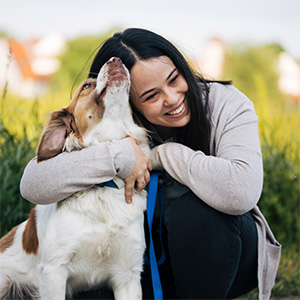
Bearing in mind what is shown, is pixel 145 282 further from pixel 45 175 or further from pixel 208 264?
pixel 45 175

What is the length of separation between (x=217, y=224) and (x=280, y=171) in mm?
1737

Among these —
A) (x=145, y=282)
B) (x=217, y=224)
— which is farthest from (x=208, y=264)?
(x=145, y=282)

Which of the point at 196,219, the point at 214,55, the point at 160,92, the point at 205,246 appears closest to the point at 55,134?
the point at 160,92

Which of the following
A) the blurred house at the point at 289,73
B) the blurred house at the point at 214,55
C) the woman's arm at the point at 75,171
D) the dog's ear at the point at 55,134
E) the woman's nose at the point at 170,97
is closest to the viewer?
the woman's arm at the point at 75,171

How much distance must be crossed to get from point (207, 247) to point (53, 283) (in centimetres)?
72

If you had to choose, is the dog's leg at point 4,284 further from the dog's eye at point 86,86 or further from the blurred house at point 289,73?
the blurred house at point 289,73

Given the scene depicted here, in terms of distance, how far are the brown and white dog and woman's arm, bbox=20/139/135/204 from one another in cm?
8

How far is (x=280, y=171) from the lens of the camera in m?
3.49

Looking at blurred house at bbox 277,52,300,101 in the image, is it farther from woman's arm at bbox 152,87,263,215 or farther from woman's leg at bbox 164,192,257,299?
woman's leg at bbox 164,192,257,299

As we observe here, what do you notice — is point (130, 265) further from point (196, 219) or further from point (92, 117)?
point (92, 117)

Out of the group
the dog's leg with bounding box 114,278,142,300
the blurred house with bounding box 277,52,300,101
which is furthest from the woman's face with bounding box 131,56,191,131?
the blurred house with bounding box 277,52,300,101

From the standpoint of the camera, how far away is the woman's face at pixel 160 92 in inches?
79.8

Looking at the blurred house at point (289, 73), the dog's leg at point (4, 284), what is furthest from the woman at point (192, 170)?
the blurred house at point (289, 73)

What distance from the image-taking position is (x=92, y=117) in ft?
6.77
